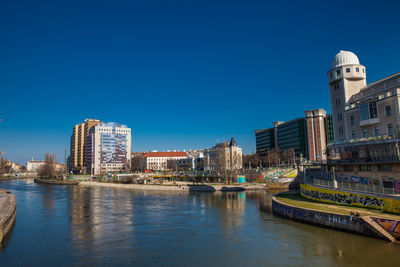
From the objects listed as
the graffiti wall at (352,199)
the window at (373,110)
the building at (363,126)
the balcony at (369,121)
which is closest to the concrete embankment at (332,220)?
the graffiti wall at (352,199)

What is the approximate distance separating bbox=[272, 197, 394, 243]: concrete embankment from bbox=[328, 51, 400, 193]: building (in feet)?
18.3

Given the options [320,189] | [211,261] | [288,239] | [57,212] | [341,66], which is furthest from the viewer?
[341,66]

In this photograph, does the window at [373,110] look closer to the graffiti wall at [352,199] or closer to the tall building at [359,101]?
the tall building at [359,101]

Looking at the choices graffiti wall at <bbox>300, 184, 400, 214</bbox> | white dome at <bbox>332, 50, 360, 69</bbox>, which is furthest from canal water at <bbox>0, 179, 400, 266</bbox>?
white dome at <bbox>332, 50, 360, 69</bbox>

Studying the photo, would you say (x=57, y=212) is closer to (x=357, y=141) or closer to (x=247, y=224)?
(x=247, y=224)

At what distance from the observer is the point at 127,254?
2533 cm

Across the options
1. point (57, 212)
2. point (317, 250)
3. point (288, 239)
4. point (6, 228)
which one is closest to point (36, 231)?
point (6, 228)

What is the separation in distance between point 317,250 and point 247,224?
12.5 meters

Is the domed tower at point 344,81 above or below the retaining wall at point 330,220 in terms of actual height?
above

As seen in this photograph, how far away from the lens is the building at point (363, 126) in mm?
43781

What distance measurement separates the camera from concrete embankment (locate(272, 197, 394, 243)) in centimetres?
2864

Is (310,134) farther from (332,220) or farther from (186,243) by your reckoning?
(186,243)

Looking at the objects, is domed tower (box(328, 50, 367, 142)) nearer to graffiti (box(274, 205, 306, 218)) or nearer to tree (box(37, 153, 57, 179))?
graffiti (box(274, 205, 306, 218))

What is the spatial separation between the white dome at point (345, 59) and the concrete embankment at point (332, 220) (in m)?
36.3
